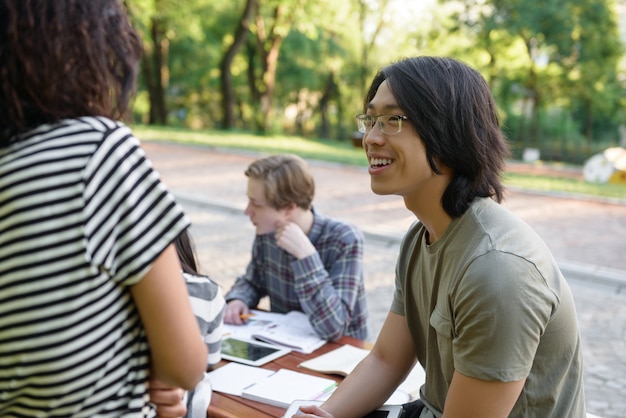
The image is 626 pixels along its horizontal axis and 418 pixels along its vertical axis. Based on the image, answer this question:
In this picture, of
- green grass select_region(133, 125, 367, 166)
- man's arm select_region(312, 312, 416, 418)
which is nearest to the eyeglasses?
man's arm select_region(312, 312, 416, 418)

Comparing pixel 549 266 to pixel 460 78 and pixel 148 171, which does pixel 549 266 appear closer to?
pixel 460 78

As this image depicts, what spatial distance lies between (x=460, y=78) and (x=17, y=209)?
127 centimetres

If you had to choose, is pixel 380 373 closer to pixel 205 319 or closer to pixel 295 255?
pixel 205 319

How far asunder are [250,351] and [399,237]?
6.24m

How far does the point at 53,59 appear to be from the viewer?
3.90ft

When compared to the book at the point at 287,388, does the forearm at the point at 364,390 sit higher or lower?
higher

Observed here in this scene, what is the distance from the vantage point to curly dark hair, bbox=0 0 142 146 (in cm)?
118

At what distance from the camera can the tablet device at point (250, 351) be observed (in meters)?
2.53

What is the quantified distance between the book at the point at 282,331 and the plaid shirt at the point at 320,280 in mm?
62

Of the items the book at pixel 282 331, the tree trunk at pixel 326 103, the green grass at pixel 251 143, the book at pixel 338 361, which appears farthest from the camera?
the tree trunk at pixel 326 103

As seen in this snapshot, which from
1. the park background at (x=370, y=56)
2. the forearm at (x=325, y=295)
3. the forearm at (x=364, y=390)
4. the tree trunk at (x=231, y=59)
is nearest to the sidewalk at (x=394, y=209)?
the forearm at (x=325, y=295)

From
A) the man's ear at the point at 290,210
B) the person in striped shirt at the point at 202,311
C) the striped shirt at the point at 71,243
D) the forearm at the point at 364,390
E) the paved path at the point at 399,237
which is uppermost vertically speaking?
the striped shirt at the point at 71,243

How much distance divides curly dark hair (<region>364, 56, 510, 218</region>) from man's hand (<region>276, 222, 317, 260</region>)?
3.64 feet

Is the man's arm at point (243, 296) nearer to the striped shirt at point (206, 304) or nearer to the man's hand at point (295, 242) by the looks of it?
the man's hand at point (295, 242)
